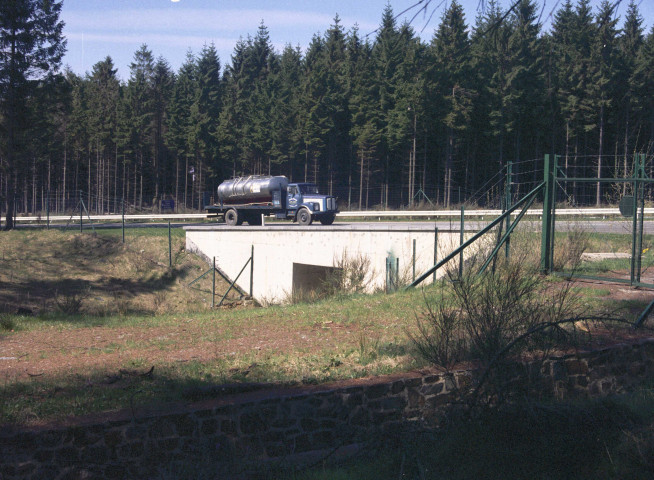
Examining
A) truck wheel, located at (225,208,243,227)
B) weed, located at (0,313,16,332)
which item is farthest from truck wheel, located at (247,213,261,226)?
weed, located at (0,313,16,332)

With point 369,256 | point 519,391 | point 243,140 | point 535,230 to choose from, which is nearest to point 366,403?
point 519,391

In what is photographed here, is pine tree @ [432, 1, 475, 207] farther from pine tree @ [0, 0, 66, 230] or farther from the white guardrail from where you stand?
pine tree @ [0, 0, 66, 230]

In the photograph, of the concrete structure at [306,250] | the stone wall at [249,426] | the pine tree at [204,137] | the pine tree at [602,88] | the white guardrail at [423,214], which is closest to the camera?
the stone wall at [249,426]

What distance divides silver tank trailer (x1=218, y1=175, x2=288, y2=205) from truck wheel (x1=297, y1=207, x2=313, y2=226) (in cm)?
152

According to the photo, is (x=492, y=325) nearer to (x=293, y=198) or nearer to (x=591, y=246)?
(x=591, y=246)

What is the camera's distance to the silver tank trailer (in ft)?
94.1

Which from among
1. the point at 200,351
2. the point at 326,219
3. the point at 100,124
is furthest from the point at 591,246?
the point at 100,124

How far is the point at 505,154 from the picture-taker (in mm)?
50531

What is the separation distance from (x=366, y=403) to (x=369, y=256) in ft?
40.2

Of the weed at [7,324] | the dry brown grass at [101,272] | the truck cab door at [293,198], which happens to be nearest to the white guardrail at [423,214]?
→ the dry brown grass at [101,272]

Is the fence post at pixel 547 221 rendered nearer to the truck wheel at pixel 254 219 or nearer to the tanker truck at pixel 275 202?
the tanker truck at pixel 275 202

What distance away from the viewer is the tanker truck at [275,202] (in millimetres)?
28297

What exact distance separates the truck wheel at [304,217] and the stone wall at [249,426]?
21.0 m

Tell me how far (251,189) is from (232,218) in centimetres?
195
